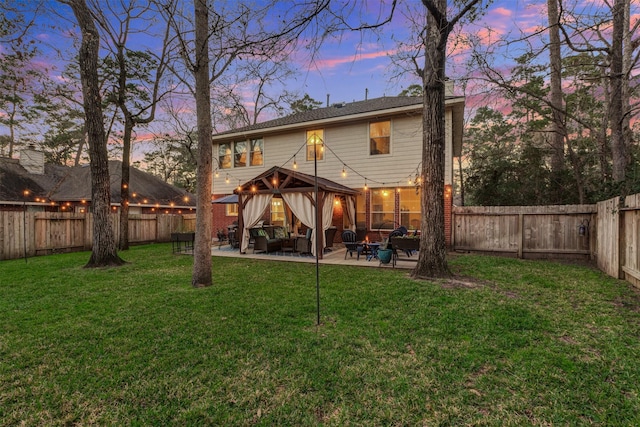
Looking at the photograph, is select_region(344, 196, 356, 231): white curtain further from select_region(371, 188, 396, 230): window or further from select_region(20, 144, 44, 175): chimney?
select_region(20, 144, 44, 175): chimney

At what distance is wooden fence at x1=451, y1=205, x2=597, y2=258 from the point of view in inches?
320

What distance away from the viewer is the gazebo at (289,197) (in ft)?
30.5

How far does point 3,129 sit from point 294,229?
997 inches

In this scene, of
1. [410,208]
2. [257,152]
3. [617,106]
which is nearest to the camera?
[617,106]

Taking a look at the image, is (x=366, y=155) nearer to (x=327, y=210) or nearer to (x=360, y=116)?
(x=360, y=116)

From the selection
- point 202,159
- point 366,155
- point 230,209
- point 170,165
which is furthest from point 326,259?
point 170,165

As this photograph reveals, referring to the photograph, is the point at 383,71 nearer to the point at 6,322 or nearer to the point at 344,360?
the point at 344,360

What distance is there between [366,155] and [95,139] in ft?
30.6

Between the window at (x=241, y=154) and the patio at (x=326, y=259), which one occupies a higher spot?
the window at (x=241, y=154)

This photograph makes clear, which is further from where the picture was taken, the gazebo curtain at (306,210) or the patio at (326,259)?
the gazebo curtain at (306,210)

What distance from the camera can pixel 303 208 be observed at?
9398 mm

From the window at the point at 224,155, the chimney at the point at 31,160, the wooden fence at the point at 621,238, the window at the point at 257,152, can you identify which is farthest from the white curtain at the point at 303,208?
the chimney at the point at 31,160

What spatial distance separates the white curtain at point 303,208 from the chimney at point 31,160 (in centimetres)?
1873

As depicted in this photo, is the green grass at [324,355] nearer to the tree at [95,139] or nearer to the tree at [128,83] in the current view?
the tree at [95,139]
